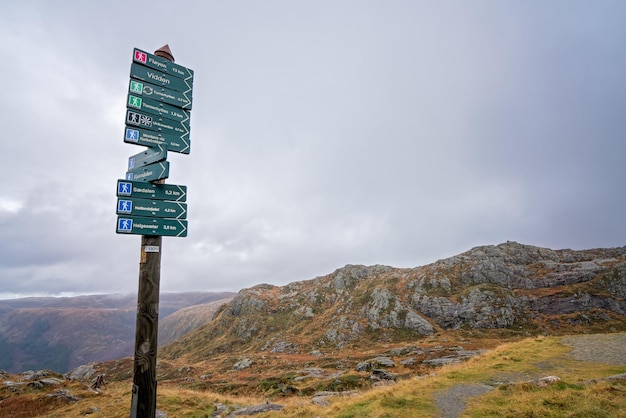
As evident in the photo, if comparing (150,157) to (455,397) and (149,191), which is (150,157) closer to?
(149,191)

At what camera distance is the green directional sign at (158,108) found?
5445 millimetres

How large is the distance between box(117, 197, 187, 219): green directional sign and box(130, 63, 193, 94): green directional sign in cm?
241

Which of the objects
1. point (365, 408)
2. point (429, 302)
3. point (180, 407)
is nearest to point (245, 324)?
point (429, 302)

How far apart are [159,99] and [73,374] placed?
87218 mm

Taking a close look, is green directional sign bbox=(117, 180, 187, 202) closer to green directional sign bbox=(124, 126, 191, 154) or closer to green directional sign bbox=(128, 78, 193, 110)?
green directional sign bbox=(124, 126, 191, 154)

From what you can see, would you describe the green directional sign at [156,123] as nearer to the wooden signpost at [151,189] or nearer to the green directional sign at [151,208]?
the wooden signpost at [151,189]

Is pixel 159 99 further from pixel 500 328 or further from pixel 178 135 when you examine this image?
pixel 500 328

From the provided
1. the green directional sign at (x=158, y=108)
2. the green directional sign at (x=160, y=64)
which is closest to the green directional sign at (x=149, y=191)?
the green directional sign at (x=158, y=108)

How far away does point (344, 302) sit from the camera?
87.1m

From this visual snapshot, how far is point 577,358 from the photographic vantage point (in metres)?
17.2

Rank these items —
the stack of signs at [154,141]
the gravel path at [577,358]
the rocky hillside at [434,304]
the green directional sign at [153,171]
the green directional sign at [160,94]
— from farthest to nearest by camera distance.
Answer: the rocky hillside at [434,304] → the gravel path at [577,358] → the green directional sign at [160,94] → the green directional sign at [153,171] → the stack of signs at [154,141]

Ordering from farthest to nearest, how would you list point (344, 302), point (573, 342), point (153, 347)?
1. point (344, 302)
2. point (573, 342)
3. point (153, 347)

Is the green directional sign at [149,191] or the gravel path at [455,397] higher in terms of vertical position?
the green directional sign at [149,191]

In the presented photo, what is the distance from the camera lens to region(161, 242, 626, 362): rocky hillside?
2495 inches
